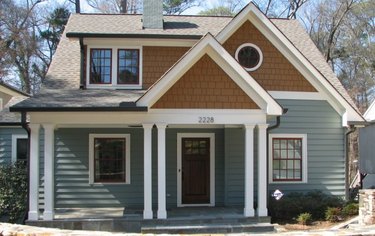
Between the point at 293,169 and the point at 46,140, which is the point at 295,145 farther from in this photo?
the point at 46,140

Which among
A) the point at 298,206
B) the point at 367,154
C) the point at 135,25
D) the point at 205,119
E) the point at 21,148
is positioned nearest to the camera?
the point at 205,119

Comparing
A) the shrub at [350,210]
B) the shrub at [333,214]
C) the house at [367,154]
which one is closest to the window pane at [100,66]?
the shrub at [333,214]

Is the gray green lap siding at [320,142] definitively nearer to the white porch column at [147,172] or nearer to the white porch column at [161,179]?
the white porch column at [161,179]

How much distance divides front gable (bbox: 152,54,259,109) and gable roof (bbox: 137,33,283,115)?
0.10 metres

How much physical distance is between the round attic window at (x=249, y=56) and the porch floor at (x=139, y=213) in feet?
13.9

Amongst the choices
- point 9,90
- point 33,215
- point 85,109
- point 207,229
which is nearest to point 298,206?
point 207,229

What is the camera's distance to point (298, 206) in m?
12.9

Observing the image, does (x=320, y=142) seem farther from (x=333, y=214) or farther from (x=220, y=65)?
(x=220, y=65)

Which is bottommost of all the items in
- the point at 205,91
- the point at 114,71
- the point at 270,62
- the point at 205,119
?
the point at 205,119

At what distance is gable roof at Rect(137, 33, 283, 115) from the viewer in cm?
1121

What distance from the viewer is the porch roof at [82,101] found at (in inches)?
434

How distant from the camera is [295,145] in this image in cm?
1457

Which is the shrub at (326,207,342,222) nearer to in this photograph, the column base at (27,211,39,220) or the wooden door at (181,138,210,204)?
the wooden door at (181,138,210,204)

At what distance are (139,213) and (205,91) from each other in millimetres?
3692
